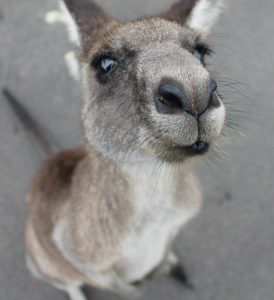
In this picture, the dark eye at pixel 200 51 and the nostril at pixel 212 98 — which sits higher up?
the nostril at pixel 212 98

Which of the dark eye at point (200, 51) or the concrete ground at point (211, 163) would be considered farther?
the concrete ground at point (211, 163)

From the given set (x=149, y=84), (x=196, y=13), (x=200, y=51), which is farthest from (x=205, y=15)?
(x=149, y=84)

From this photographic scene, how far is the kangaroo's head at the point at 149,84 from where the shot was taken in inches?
51.4

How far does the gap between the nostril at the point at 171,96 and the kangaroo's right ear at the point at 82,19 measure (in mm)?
713

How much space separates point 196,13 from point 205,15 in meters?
0.06

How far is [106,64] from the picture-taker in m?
1.68

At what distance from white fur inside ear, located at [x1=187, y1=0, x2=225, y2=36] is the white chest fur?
614 millimetres

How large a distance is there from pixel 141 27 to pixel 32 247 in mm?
1396

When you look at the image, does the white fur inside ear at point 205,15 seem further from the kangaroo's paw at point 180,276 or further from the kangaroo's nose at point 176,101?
the kangaroo's paw at point 180,276

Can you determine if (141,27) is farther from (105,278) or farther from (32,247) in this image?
(32,247)

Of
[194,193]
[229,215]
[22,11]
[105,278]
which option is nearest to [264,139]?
[229,215]

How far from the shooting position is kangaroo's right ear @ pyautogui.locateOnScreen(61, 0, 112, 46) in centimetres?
191

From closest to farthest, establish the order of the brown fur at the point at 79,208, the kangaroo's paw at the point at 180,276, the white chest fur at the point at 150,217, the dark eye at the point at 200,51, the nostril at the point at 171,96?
the nostril at the point at 171,96 < the dark eye at the point at 200,51 < the white chest fur at the point at 150,217 < the brown fur at the point at 79,208 < the kangaroo's paw at the point at 180,276

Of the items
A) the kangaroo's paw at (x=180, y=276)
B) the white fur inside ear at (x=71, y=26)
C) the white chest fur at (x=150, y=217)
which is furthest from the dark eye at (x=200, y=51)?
the kangaroo's paw at (x=180, y=276)
